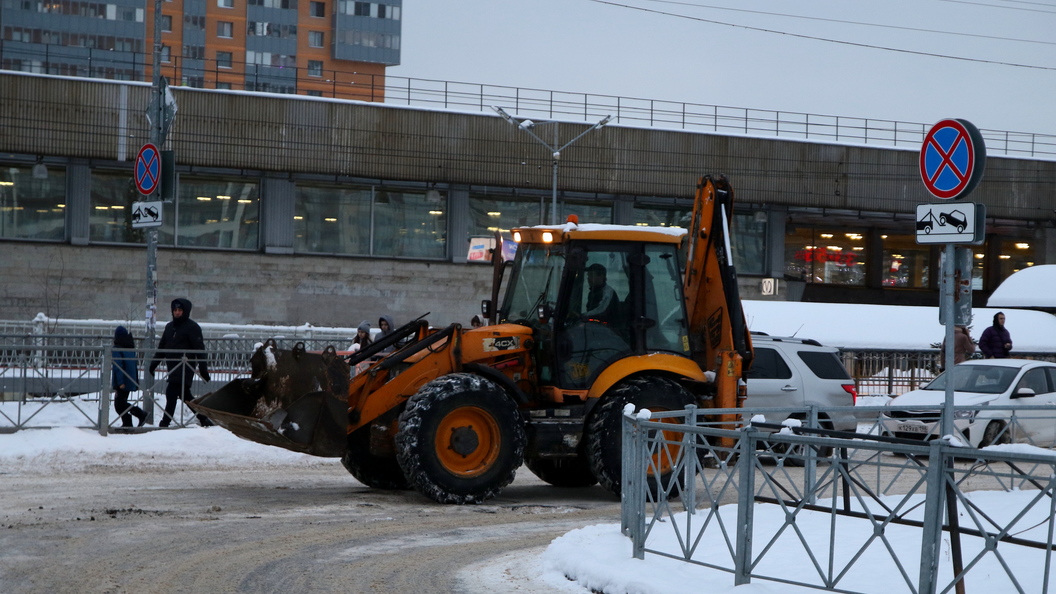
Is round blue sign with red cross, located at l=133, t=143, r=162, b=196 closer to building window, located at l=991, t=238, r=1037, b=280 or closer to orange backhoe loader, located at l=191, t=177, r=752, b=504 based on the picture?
orange backhoe loader, located at l=191, t=177, r=752, b=504

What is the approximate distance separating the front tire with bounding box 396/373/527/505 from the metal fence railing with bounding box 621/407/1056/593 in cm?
243

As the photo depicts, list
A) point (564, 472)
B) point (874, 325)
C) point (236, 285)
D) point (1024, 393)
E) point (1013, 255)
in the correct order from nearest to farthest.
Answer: point (564, 472) < point (1024, 393) < point (874, 325) < point (236, 285) < point (1013, 255)

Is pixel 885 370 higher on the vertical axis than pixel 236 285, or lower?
lower

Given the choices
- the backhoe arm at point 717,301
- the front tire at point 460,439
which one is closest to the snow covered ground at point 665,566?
the front tire at point 460,439

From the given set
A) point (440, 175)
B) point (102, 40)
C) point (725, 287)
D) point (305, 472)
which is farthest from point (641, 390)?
point (102, 40)

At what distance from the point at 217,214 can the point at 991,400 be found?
26212 millimetres

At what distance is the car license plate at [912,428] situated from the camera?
15.8 m

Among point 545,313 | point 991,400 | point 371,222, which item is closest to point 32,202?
point 371,222

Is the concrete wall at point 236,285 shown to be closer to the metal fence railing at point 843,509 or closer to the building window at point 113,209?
the building window at point 113,209

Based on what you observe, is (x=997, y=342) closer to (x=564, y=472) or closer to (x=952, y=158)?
(x=564, y=472)

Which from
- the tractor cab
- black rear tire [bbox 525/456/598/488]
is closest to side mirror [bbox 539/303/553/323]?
the tractor cab

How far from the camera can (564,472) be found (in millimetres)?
12180

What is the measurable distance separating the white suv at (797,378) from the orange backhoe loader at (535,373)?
3492 millimetres

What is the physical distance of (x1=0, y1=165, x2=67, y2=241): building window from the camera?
114ft
